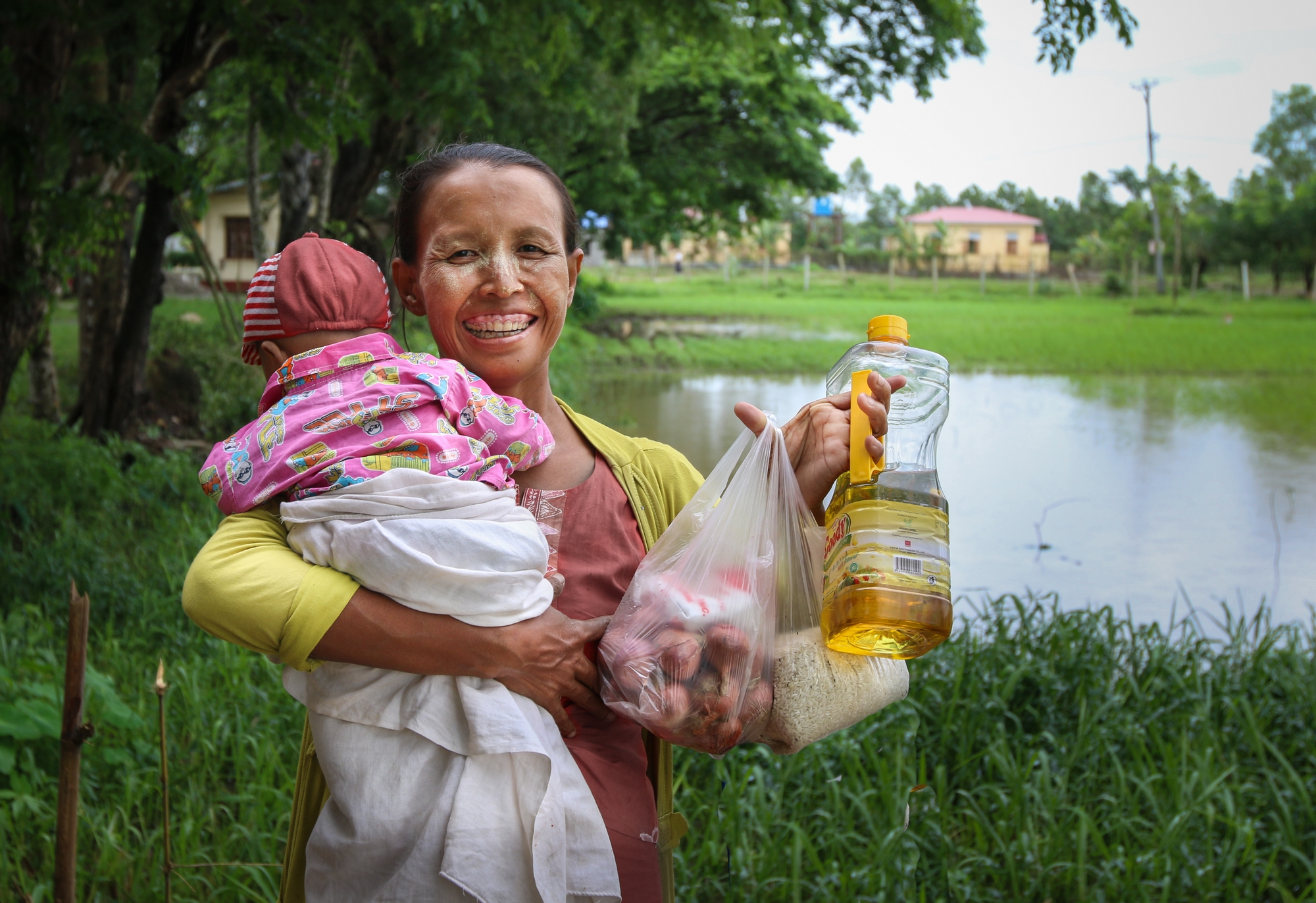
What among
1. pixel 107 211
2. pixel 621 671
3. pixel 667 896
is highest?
pixel 107 211

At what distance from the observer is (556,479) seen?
4.61 ft

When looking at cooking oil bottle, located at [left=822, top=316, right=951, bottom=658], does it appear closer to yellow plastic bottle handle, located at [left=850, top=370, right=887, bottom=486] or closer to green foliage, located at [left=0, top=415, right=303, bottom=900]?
yellow plastic bottle handle, located at [left=850, top=370, right=887, bottom=486]

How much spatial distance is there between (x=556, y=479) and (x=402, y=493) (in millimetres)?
Result: 330

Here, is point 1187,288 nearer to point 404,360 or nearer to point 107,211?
point 107,211

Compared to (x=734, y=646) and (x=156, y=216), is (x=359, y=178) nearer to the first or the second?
(x=156, y=216)

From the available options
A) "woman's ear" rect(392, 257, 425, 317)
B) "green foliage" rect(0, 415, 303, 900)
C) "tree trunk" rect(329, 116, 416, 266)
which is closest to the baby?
"woman's ear" rect(392, 257, 425, 317)

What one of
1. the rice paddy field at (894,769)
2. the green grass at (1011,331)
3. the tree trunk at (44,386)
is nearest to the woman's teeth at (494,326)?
the rice paddy field at (894,769)

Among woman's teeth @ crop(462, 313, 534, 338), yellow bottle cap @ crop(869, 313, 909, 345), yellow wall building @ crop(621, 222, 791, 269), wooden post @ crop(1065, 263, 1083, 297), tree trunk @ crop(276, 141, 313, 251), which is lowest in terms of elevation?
yellow bottle cap @ crop(869, 313, 909, 345)

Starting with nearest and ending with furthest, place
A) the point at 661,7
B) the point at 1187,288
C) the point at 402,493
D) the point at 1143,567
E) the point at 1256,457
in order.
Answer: the point at 402,493
the point at 661,7
the point at 1143,567
the point at 1256,457
the point at 1187,288

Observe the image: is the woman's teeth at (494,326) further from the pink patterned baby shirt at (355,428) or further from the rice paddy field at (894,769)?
the rice paddy field at (894,769)

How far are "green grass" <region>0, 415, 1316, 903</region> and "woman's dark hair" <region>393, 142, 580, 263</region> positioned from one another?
1.54m

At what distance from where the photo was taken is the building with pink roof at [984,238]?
56.3 feet

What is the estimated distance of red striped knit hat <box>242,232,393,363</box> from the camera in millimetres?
1226

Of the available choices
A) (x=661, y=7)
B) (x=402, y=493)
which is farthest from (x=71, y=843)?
(x=661, y=7)
